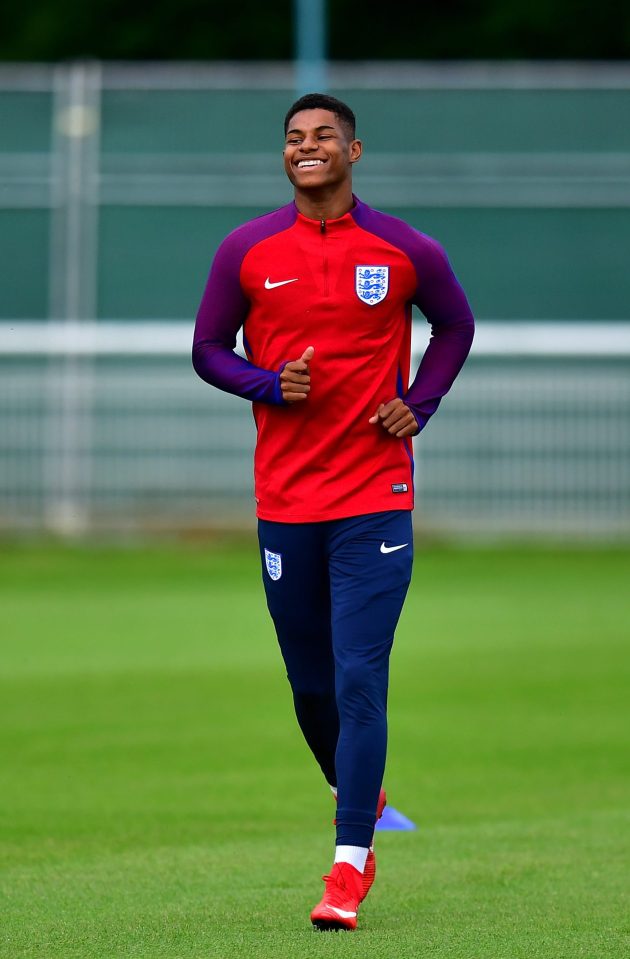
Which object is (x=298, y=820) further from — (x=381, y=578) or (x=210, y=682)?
(x=210, y=682)

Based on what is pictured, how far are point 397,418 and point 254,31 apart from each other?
28.6m

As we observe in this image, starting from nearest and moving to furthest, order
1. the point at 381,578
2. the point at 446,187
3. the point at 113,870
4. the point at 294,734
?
the point at 381,578 < the point at 113,870 < the point at 294,734 < the point at 446,187

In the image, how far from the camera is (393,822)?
730 centimetres

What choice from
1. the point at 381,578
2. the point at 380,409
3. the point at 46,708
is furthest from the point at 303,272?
the point at 46,708

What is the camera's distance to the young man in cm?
552

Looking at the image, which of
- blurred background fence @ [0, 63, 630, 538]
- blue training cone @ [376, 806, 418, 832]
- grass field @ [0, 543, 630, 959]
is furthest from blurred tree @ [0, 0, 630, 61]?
blue training cone @ [376, 806, 418, 832]

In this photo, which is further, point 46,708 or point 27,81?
point 27,81

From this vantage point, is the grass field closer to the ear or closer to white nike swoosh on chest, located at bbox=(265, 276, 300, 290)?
white nike swoosh on chest, located at bbox=(265, 276, 300, 290)

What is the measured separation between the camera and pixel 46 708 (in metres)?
10.8

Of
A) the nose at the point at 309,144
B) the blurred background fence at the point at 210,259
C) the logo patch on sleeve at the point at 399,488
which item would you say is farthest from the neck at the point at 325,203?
the blurred background fence at the point at 210,259

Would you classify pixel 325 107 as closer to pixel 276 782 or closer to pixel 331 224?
pixel 331 224

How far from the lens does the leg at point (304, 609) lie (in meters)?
5.68

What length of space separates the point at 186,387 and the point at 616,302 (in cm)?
623

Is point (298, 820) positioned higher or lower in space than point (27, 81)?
lower
